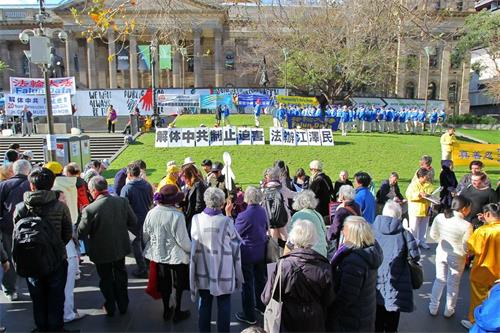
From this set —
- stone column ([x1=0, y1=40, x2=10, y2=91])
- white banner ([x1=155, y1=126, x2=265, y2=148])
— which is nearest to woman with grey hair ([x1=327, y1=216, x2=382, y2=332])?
white banner ([x1=155, y1=126, x2=265, y2=148])

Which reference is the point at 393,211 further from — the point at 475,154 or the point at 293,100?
the point at 293,100

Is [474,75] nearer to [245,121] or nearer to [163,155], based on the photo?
[245,121]

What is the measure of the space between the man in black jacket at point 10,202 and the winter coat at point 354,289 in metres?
4.67

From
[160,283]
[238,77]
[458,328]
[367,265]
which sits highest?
[238,77]

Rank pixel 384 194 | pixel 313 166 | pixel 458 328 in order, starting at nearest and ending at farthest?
1. pixel 458 328
2. pixel 313 166
3. pixel 384 194

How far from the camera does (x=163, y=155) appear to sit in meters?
18.8

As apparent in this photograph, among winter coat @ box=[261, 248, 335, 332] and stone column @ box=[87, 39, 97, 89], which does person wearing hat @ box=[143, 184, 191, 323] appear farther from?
stone column @ box=[87, 39, 97, 89]

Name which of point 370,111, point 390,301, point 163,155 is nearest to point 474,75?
point 370,111

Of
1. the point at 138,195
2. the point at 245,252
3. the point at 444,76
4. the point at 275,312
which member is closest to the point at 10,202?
the point at 138,195

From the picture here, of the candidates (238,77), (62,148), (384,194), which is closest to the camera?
(384,194)

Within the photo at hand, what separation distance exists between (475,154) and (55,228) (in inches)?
643

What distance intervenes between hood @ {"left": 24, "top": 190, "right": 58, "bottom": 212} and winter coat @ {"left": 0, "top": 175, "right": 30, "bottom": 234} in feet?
5.78

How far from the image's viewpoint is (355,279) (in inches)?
147

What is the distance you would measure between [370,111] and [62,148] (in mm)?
19384
